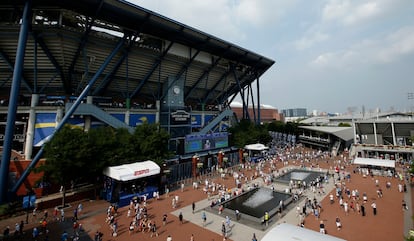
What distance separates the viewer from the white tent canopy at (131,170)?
23.1 m

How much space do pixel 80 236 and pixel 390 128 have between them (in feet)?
210

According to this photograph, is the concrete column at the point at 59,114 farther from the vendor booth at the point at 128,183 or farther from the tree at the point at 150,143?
the vendor booth at the point at 128,183

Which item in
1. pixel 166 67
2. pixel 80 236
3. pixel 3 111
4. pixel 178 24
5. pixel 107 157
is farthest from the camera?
pixel 166 67

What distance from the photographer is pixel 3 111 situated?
27234mm

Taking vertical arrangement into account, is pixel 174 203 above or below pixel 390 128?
below

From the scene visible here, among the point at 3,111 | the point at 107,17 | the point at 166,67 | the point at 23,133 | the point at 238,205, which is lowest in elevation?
the point at 238,205

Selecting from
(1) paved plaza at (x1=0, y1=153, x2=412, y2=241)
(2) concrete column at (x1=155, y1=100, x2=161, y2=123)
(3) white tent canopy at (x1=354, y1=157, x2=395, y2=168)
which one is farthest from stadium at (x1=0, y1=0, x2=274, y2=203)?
(3) white tent canopy at (x1=354, y1=157, x2=395, y2=168)

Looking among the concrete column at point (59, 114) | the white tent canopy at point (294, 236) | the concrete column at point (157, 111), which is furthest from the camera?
the concrete column at point (157, 111)

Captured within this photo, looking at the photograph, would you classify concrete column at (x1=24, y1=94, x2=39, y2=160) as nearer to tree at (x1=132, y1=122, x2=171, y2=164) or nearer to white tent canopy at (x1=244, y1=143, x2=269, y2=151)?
tree at (x1=132, y1=122, x2=171, y2=164)

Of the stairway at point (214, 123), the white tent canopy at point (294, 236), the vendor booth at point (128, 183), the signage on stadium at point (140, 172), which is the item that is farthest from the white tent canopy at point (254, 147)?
the white tent canopy at point (294, 236)

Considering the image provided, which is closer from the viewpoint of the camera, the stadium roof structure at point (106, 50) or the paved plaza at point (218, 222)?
the paved plaza at point (218, 222)

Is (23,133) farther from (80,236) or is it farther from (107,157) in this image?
(80,236)

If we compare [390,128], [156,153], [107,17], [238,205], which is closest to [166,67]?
[107,17]

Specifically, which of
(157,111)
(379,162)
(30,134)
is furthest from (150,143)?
(379,162)
